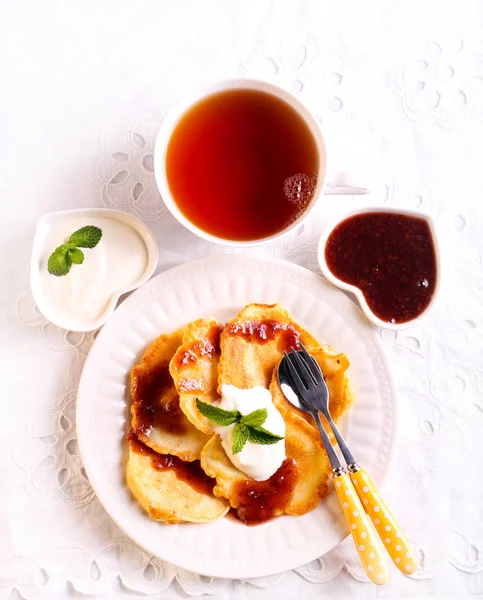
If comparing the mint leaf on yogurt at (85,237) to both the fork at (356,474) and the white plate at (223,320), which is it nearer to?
the white plate at (223,320)

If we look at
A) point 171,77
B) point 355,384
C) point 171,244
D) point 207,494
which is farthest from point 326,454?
point 171,77

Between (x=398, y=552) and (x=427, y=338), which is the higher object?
(x=427, y=338)

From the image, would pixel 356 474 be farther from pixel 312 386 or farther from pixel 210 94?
pixel 210 94

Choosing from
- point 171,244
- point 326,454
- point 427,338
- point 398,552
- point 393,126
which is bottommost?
point 398,552

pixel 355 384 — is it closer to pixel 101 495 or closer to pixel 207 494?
pixel 207 494

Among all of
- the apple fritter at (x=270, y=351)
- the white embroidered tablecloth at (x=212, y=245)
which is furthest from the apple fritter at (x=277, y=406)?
the white embroidered tablecloth at (x=212, y=245)

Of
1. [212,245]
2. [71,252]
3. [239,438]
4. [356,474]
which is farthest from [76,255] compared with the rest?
[356,474]

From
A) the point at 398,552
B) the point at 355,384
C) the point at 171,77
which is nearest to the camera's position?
the point at 398,552

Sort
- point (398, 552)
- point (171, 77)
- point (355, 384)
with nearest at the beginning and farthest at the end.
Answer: point (398, 552) → point (355, 384) → point (171, 77)
